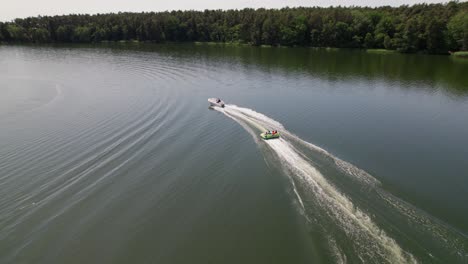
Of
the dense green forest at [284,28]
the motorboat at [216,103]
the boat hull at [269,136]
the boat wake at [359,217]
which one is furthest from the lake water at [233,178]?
the dense green forest at [284,28]

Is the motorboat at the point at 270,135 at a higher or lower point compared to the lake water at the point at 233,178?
higher

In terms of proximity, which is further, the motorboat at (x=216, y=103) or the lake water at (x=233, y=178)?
the motorboat at (x=216, y=103)

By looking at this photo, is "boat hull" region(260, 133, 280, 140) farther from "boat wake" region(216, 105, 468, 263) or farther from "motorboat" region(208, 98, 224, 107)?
"motorboat" region(208, 98, 224, 107)

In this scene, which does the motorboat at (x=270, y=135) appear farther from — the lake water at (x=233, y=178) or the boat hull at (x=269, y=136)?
the lake water at (x=233, y=178)

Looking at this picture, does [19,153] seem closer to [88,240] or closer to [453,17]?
[88,240]

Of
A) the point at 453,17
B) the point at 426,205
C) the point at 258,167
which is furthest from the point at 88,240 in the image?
the point at 453,17

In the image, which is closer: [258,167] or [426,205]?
[426,205]

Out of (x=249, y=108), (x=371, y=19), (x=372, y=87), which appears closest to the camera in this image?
(x=249, y=108)

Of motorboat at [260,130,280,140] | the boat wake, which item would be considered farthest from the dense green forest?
the boat wake
